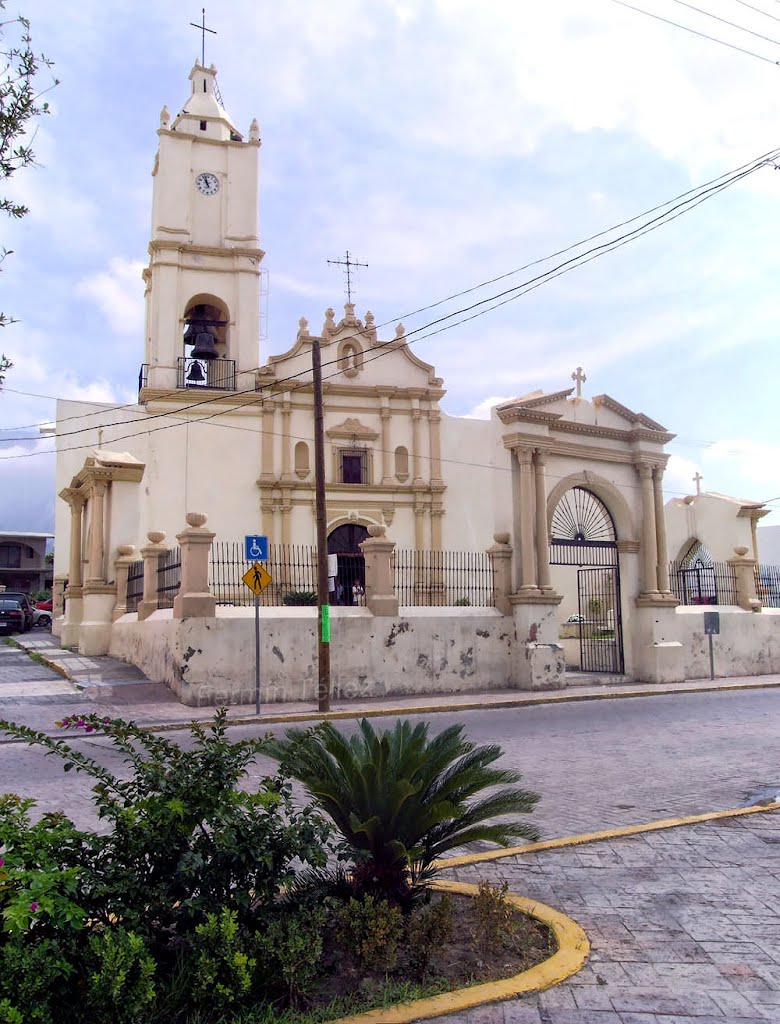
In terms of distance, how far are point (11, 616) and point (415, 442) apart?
16025mm

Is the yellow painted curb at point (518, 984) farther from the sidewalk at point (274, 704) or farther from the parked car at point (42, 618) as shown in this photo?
the parked car at point (42, 618)

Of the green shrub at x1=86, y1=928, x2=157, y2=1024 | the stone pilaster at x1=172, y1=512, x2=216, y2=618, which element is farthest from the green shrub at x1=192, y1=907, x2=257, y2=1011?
the stone pilaster at x1=172, y1=512, x2=216, y2=618

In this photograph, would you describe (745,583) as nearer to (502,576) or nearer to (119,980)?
(502,576)

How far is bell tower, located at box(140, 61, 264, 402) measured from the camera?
29.0 meters

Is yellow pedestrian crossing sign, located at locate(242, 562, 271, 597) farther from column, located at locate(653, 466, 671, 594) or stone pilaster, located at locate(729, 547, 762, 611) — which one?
stone pilaster, located at locate(729, 547, 762, 611)

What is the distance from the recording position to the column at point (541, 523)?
1945cm

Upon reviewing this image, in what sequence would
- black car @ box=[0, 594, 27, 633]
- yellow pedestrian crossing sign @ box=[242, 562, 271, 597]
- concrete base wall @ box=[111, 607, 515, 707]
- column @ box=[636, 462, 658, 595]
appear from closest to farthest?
yellow pedestrian crossing sign @ box=[242, 562, 271, 597], concrete base wall @ box=[111, 607, 515, 707], column @ box=[636, 462, 658, 595], black car @ box=[0, 594, 27, 633]

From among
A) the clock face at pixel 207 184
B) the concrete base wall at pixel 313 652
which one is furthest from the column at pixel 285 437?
the concrete base wall at pixel 313 652

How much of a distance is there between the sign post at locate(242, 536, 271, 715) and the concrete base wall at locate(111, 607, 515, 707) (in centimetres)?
57

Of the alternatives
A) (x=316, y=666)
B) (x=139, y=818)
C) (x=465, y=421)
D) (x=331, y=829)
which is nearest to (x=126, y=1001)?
(x=139, y=818)

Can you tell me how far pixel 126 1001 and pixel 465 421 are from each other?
95.0ft

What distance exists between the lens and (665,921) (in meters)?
4.57

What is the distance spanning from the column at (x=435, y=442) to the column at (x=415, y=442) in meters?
0.47

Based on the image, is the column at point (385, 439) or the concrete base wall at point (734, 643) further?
the column at point (385, 439)
